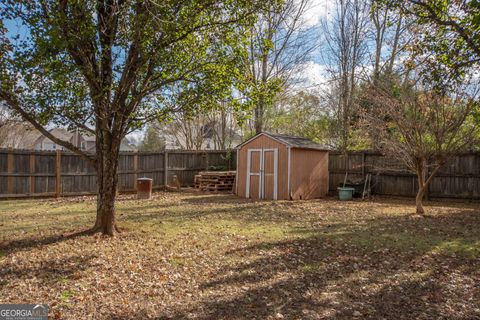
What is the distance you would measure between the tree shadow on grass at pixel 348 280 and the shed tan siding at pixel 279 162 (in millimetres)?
6133

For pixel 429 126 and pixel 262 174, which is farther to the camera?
pixel 262 174

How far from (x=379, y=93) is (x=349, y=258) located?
7378 mm

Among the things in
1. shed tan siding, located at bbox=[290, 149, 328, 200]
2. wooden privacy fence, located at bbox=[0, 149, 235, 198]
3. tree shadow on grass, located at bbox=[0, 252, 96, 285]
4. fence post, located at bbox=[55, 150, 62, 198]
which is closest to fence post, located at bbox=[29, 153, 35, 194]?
wooden privacy fence, located at bbox=[0, 149, 235, 198]

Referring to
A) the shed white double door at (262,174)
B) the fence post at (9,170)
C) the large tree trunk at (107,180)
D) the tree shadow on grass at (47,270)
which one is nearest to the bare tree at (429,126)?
the shed white double door at (262,174)

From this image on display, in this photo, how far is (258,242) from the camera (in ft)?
20.2

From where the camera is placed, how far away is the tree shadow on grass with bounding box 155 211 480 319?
3502 mm

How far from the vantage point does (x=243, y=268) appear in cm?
478

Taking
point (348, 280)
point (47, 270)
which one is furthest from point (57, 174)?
point (348, 280)

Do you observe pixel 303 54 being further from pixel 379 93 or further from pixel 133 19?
pixel 133 19

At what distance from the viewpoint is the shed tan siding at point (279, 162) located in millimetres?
12914

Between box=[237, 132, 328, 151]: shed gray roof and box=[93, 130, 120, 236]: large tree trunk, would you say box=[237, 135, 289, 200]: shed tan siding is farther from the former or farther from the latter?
box=[93, 130, 120, 236]: large tree trunk

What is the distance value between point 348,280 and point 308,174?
9.46 metres

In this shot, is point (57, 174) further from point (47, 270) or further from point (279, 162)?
point (47, 270)

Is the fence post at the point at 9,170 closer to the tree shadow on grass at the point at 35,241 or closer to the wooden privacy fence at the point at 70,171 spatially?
the wooden privacy fence at the point at 70,171
